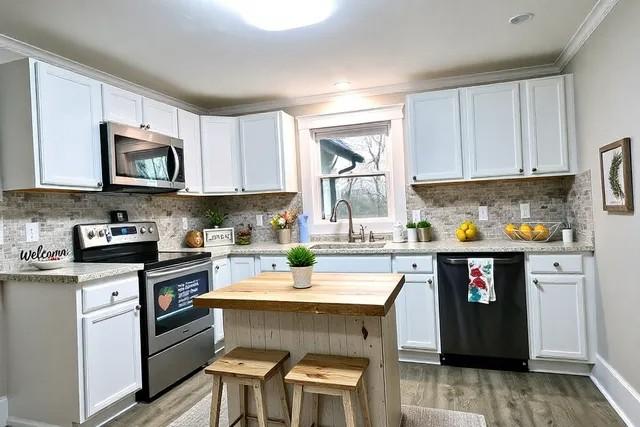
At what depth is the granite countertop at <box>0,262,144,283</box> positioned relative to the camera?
6.90 feet

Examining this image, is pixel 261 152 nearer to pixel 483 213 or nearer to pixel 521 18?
pixel 483 213

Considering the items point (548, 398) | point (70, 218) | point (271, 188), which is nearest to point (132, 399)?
point (70, 218)

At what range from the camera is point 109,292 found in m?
2.30

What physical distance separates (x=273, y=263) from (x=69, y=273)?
1.60m

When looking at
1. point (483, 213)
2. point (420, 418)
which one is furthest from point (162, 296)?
point (483, 213)

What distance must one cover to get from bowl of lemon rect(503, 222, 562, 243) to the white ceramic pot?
205 centimetres

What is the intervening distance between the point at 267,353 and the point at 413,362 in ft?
5.62

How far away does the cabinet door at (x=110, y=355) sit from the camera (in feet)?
7.12

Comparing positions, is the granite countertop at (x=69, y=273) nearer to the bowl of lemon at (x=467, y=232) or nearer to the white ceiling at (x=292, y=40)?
the white ceiling at (x=292, y=40)

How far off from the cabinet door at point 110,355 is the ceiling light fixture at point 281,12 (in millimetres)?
1907

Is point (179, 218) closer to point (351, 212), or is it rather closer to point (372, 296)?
point (351, 212)

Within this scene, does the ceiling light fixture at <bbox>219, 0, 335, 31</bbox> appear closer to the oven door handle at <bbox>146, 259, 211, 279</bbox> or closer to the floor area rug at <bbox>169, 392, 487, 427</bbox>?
the oven door handle at <bbox>146, 259, 211, 279</bbox>

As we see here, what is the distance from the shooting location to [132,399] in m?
2.53

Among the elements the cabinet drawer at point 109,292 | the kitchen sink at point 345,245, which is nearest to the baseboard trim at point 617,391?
the kitchen sink at point 345,245
